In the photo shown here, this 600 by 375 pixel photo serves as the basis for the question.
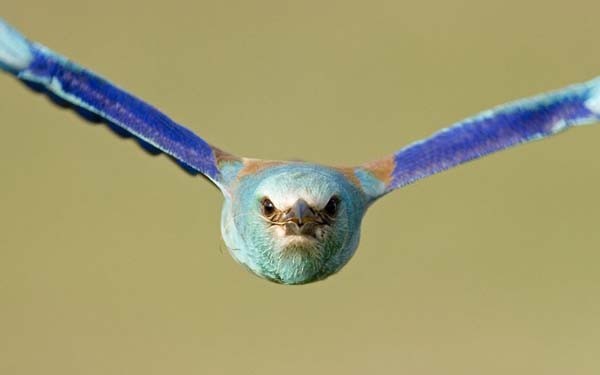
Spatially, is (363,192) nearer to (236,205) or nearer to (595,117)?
(236,205)

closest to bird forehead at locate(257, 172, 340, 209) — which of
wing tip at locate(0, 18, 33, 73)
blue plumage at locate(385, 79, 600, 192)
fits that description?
blue plumage at locate(385, 79, 600, 192)

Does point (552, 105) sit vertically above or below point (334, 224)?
above

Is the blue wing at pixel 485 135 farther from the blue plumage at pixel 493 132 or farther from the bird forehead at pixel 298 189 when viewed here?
the bird forehead at pixel 298 189

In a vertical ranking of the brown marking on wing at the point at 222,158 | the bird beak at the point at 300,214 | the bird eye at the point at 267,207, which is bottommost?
the bird beak at the point at 300,214

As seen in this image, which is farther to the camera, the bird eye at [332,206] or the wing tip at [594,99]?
the wing tip at [594,99]

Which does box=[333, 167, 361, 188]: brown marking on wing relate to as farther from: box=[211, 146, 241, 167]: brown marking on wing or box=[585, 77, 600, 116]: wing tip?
box=[585, 77, 600, 116]: wing tip

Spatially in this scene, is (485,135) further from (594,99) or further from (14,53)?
(14,53)

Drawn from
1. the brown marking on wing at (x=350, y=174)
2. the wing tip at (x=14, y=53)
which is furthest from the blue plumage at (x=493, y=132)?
the wing tip at (x=14, y=53)

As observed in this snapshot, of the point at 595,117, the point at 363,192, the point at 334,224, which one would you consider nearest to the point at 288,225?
the point at 334,224
